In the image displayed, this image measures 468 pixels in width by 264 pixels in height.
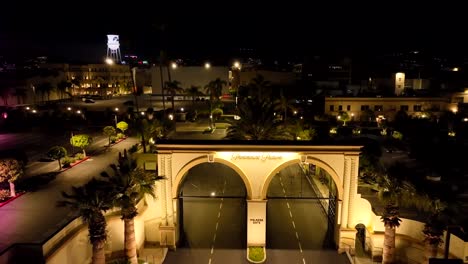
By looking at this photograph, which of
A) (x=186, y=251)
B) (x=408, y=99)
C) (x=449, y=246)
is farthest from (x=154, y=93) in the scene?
(x=449, y=246)

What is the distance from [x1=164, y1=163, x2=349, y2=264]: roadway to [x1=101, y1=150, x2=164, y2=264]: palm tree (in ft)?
9.37

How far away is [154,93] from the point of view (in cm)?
9094

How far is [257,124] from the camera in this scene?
1062 inches

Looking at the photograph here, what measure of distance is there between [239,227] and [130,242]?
8.12 meters

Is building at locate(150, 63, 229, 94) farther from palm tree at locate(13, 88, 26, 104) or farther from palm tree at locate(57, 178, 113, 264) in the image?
palm tree at locate(57, 178, 113, 264)

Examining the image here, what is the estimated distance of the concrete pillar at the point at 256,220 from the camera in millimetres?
20969

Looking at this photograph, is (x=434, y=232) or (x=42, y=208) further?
(x=42, y=208)

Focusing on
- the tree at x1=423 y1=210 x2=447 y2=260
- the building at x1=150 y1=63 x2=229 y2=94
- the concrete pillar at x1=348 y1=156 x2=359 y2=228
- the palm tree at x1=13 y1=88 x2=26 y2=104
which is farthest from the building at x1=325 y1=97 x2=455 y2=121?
the palm tree at x1=13 y1=88 x2=26 y2=104

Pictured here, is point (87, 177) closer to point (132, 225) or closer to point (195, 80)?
point (132, 225)

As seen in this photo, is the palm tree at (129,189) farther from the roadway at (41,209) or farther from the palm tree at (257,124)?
the palm tree at (257,124)

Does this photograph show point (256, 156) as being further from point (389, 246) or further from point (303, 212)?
point (303, 212)

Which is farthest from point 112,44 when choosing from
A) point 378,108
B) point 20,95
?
point 378,108

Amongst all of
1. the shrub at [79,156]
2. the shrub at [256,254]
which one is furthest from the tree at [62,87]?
the shrub at [256,254]

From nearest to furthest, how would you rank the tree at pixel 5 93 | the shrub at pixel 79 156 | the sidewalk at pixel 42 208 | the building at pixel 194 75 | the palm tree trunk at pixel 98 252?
the palm tree trunk at pixel 98 252 < the sidewalk at pixel 42 208 < the shrub at pixel 79 156 < the tree at pixel 5 93 < the building at pixel 194 75
